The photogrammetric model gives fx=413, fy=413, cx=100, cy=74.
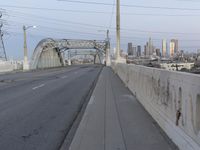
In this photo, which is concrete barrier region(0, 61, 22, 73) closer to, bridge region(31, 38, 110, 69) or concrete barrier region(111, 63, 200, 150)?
bridge region(31, 38, 110, 69)

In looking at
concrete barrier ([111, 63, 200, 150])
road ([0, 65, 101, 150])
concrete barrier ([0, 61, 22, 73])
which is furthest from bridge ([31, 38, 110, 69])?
concrete barrier ([111, 63, 200, 150])

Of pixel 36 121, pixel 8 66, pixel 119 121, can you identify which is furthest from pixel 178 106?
pixel 8 66

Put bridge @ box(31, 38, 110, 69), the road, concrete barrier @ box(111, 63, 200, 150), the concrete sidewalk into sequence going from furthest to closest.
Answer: bridge @ box(31, 38, 110, 69) < the road < the concrete sidewalk < concrete barrier @ box(111, 63, 200, 150)

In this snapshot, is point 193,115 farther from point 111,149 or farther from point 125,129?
point 125,129

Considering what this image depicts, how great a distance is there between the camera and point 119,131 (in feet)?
31.4

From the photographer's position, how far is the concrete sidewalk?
805cm

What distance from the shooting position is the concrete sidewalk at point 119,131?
317 inches

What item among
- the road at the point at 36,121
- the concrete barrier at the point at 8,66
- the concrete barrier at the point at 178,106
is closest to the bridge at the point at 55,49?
the concrete barrier at the point at 8,66

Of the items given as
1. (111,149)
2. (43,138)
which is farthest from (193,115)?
(43,138)

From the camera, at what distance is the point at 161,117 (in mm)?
9703

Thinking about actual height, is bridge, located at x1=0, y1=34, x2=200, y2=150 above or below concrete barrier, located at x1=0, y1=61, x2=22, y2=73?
above

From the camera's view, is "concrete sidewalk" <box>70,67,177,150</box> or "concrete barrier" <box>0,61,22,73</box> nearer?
"concrete sidewalk" <box>70,67,177,150</box>

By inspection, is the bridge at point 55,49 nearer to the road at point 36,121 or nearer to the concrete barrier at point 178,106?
the road at point 36,121

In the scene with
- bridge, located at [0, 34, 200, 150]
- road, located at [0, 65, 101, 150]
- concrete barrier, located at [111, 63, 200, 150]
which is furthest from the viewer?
road, located at [0, 65, 101, 150]
